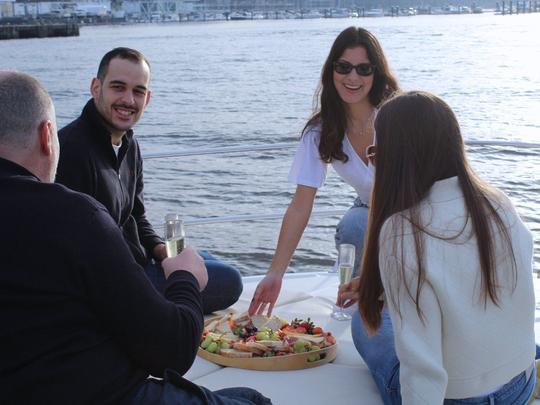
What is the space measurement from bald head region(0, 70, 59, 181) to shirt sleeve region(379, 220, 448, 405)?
1.01 meters

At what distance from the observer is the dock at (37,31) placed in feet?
255

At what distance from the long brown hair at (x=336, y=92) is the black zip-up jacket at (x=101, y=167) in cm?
94

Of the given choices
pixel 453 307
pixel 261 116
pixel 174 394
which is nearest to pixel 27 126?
pixel 174 394

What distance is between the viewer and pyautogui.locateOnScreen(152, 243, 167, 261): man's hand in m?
4.28

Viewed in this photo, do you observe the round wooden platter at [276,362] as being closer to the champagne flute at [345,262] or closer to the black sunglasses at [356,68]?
the champagne flute at [345,262]

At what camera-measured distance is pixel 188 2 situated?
475 feet

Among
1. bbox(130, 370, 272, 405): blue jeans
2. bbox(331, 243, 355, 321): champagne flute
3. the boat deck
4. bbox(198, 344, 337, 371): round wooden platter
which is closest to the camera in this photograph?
bbox(130, 370, 272, 405): blue jeans

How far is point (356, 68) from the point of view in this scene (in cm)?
416

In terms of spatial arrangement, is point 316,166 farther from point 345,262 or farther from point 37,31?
point 37,31

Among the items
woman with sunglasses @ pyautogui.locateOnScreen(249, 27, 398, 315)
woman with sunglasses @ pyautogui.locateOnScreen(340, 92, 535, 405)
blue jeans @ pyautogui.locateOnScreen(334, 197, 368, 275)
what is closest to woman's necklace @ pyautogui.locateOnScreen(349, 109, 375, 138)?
woman with sunglasses @ pyautogui.locateOnScreen(249, 27, 398, 315)

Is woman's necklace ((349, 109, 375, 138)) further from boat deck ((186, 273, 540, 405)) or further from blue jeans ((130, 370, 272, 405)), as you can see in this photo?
blue jeans ((130, 370, 272, 405))

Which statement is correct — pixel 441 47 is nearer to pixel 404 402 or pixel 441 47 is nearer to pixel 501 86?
pixel 501 86

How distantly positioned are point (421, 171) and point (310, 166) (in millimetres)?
1790

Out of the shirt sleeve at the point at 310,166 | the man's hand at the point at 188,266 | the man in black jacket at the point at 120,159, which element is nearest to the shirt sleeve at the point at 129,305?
the man's hand at the point at 188,266
